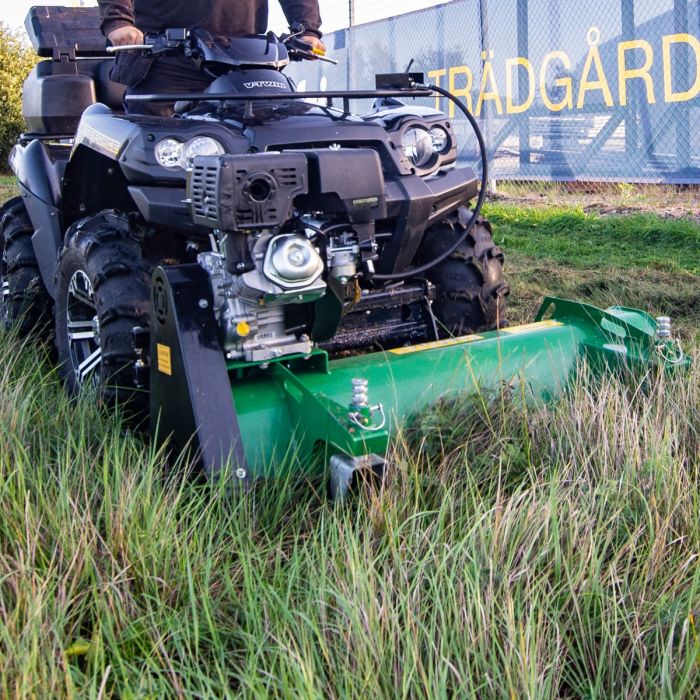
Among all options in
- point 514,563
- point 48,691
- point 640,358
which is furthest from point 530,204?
point 48,691

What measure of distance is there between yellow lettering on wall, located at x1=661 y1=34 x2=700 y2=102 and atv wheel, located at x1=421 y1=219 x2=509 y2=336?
575 cm

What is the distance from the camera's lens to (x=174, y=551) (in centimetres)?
212

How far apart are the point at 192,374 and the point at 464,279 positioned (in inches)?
48.6

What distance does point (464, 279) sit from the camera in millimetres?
3418

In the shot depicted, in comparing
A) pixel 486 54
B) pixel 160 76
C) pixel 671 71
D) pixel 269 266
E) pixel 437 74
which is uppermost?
pixel 437 74

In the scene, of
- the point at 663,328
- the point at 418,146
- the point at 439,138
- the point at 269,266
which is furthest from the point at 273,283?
the point at 663,328

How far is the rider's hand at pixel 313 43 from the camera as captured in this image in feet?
12.4

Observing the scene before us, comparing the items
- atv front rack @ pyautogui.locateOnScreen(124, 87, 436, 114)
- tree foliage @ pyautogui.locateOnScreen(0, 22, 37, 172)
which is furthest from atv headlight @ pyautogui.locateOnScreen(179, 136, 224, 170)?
tree foliage @ pyautogui.locateOnScreen(0, 22, 37, 172)

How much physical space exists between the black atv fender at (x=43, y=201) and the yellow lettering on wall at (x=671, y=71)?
6208mm

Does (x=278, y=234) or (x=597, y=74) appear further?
(x=597, y=74)

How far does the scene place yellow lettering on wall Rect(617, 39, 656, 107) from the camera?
870 centimetres

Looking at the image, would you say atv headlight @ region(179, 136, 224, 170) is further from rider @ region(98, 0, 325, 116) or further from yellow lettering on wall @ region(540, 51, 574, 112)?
yellow lettering on wall @ region(540, 51, 574, 112)

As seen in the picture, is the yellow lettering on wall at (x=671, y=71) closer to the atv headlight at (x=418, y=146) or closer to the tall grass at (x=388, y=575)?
the atv headlight at (x=418, y=146)

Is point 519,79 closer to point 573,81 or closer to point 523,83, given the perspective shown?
point 523,83
